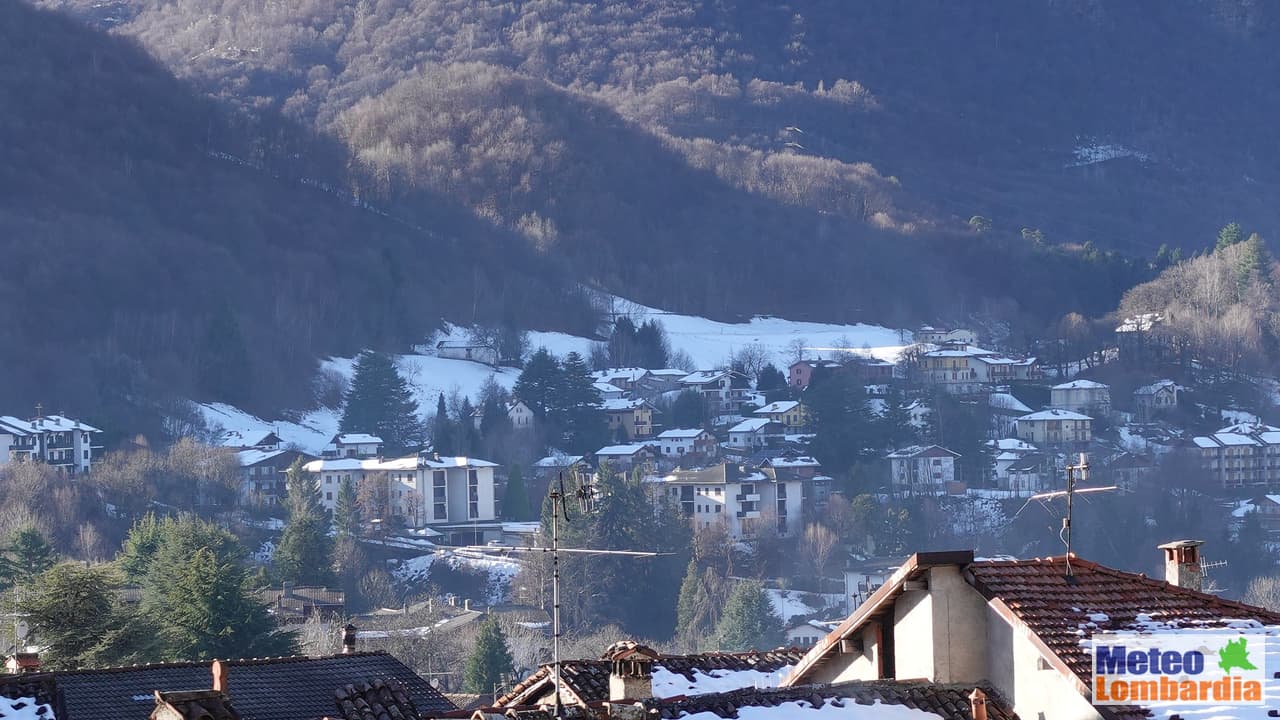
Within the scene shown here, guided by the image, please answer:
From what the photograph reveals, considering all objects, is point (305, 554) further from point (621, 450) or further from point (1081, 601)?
point (1081, 601)

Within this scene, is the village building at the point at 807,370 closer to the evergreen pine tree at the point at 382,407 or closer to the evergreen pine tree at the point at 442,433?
the evergreen pine tree at the point at 382,407

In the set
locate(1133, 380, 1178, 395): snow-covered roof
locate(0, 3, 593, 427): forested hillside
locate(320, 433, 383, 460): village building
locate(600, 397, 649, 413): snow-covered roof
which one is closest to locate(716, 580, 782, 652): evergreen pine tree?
locate(320, 433, 383, 460): village building

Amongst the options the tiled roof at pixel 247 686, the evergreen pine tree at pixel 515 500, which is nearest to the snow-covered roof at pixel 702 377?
the evergreen pine tree at pixel 515 500

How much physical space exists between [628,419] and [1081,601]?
8851 centimetres

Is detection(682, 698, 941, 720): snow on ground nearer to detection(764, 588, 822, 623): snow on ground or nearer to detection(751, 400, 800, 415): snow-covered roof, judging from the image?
detection(764, 588, 822, 623): snow on ground

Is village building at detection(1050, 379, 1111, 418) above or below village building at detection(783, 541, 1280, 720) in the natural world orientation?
above

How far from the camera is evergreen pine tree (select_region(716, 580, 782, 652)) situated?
54250 mm

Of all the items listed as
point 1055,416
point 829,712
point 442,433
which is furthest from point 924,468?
point 829,712

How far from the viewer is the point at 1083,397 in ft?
339

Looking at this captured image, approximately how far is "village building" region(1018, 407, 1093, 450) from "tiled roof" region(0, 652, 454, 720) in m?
83.0

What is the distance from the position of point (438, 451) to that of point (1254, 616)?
2935 inches

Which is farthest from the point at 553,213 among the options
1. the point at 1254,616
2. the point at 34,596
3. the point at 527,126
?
the point at 1254,616

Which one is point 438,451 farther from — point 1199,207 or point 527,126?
point 1199,207

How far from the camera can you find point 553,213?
140625mm
